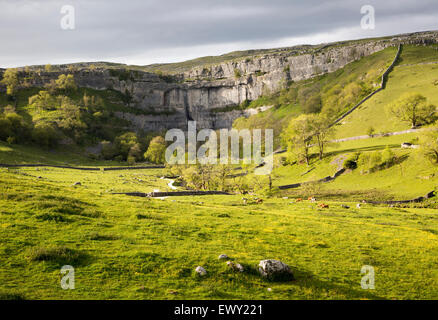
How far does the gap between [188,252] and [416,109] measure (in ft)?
230

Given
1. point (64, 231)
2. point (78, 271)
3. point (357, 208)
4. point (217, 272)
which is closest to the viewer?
point (78, 271)

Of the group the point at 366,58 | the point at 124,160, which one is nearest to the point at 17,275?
the point at 124,160

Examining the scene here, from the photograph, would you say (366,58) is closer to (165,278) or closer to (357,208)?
(357,208)

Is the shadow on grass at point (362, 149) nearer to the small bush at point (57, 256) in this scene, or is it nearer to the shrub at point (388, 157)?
the shrub at point (388, 157)

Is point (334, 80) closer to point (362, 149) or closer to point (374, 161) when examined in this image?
point (362, 149)

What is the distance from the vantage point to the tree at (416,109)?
6512 cm

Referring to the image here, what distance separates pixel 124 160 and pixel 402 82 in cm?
11204

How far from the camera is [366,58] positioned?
156500mm

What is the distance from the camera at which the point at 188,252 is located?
14531 millimetres

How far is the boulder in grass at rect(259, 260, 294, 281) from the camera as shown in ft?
41.3

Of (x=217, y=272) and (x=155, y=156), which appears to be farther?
(x=155, y=156)

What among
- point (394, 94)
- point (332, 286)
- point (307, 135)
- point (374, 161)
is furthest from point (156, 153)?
point (332, 286)

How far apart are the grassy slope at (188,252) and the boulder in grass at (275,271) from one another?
417 millimetres

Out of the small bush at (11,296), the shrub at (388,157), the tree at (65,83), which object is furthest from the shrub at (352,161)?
the tree at (65,83)
